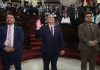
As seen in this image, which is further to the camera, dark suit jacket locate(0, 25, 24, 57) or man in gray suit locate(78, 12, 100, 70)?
man in gray suit locate(78, 12, 100, 70)

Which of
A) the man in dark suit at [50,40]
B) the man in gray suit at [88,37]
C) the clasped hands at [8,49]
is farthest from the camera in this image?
the man in gray suit at [88,37]

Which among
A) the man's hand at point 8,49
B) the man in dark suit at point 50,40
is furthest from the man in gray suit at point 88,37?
the man's hand at point 8,49

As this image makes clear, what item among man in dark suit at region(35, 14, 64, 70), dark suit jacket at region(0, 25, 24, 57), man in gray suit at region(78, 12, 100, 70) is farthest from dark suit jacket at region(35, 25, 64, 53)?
man in gray suit at region(78, 12, 100, 70)

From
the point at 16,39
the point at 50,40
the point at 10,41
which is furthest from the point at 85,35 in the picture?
the point at 10,41

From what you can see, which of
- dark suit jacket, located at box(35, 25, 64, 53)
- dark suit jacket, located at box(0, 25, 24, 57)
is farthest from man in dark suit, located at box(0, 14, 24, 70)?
dark suit jacket, located at box(35, 25, 64, 53)

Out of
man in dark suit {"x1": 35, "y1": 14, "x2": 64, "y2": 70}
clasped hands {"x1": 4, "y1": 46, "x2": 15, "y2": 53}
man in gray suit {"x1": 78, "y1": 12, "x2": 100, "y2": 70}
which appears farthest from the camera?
man in gray suit {"x1": 78, "y1": 12, "x2": 100, "y2": 70}

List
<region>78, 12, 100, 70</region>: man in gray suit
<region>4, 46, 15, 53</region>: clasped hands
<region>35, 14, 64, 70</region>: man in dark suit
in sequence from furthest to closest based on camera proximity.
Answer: <region>78, 12, 100, 70</region>: man in gray suit < <region>35, 14, 64, 70</region>: man in dark suit < <region>4, 46, 15, 53</region>: clasped hands

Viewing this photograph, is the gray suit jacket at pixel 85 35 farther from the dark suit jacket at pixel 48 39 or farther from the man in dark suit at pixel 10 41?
the man in dark suit at pixel 10 41

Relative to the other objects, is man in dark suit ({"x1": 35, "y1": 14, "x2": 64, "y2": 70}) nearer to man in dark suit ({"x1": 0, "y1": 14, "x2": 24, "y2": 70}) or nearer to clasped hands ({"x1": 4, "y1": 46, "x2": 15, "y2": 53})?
man in dark suit ({"x1": 0, "y1": 14, "x2": 24, "y2": 70})

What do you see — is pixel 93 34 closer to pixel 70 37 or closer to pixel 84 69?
pixel 84 69

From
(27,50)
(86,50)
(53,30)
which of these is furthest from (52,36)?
(27,50)

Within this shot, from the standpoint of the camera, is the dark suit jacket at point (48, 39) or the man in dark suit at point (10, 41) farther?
the dark suit jacket at point (48, 39)

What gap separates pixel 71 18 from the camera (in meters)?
12.4

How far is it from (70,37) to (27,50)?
6.03 feet
